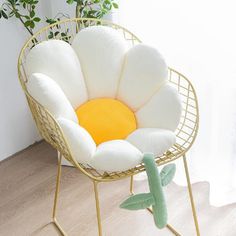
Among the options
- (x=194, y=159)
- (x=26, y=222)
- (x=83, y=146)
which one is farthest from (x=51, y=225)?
(x=194, y=159)

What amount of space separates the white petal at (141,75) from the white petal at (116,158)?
324mm

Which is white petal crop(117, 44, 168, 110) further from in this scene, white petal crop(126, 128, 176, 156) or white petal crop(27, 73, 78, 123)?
white petal crop(27, 73, 78, 123)

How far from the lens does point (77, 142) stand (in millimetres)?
1439

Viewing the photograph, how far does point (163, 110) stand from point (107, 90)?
0.28 m

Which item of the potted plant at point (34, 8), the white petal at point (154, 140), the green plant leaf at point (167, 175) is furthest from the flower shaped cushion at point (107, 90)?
the potted plant at point (34, 8)

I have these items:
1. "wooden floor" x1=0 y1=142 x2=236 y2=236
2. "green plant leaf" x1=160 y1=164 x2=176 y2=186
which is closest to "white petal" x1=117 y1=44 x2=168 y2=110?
"green plant leaf" x1=160 y1=164 x2=176 y2=186

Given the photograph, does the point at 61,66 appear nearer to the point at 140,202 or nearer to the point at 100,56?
the point at 100,56

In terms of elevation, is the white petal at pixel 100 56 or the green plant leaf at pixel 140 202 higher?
the white petal at pixel 100 56

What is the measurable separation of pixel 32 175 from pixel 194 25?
1218mm

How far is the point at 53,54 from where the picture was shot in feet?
5.42

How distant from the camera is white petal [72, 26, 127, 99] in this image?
1.73 metres

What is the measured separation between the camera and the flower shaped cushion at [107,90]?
1535 millimetres

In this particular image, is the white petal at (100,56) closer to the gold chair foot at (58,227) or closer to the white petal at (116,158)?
the white petal at (116,158)

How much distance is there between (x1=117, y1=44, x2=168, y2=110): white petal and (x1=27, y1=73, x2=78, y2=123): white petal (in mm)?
322
